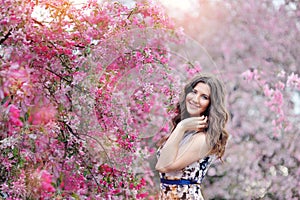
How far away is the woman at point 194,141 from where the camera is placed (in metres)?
2.29

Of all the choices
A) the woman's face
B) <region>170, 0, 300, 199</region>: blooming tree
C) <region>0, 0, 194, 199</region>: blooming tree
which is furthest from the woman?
<region>170, 0, 300, 199</region>: blooming tree

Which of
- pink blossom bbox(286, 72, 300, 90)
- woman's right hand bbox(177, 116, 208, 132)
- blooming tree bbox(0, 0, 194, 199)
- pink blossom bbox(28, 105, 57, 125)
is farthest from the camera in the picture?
pink blossom bbox(286, 72, 300, 90)

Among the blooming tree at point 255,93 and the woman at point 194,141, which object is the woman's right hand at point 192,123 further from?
the blooming tree at point 255,93

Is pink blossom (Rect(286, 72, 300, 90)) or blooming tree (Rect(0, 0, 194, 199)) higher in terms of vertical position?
pink blossom (Rect(286, 72, 300, 90))

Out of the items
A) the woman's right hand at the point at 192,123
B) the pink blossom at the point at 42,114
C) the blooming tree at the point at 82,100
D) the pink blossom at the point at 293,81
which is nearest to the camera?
the woman's right hand at the point at 192,123

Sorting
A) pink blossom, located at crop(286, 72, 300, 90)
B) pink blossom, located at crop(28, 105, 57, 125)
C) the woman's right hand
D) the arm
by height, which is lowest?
the arm

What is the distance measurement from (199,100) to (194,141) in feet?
0.54

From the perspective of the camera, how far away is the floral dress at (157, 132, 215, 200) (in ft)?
7.75

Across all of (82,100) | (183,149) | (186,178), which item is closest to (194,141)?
(183,149)

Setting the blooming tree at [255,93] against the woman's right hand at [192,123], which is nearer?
the woman's right hand at [192,123]

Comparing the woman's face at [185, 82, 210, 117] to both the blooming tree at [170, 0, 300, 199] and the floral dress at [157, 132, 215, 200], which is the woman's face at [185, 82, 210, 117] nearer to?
the floral dress at [157, 132, 215, 200]

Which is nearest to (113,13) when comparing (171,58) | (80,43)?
(80,43)

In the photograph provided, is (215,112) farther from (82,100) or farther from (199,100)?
(82,100)

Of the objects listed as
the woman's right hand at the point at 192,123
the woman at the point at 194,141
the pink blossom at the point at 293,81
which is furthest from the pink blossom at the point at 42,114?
the pink blossom at the point at 293,81
